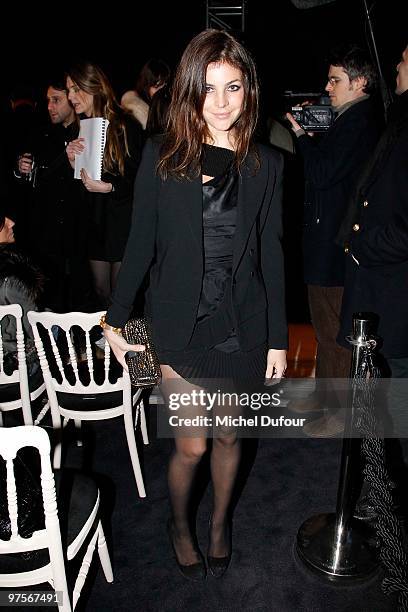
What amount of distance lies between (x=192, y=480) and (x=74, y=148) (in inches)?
82.7

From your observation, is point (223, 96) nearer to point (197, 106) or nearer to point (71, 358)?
point (197, 106)

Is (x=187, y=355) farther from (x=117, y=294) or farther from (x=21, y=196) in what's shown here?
(x=21, y=196)

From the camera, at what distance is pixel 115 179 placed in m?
3.21

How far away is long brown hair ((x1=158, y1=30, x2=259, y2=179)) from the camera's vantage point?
1547mm

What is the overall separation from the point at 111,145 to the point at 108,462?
1690mm

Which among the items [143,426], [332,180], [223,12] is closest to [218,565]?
[143,426]

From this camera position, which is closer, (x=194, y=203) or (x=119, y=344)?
(x=194, y=203)

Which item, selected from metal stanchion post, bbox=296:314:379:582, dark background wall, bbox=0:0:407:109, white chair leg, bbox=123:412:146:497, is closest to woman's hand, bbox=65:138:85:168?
white chair leg, bbox=123:412:146:497

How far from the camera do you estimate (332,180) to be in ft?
8.32

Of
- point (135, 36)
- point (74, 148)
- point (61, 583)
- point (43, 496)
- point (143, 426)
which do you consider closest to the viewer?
point (43, 496)

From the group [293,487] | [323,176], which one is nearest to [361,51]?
[323,176]

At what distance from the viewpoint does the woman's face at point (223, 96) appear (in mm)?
1559

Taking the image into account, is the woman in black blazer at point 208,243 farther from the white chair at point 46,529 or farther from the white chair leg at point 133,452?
the white chair leg at point 133,452

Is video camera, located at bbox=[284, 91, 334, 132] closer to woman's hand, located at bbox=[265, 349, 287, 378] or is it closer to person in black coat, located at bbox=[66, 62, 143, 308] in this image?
person in black coat, located at bbox=[66, 62, 143, 308]
